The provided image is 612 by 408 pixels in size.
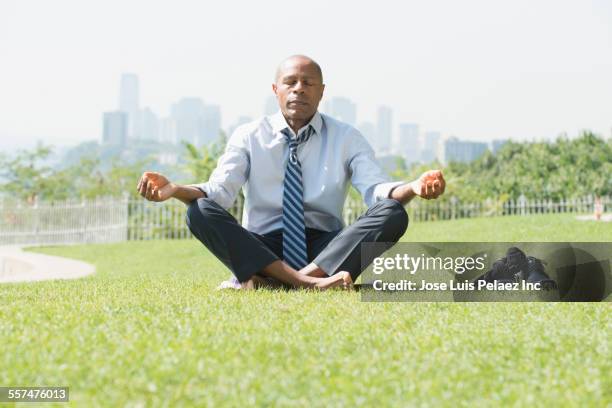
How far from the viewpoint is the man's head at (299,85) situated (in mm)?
4832

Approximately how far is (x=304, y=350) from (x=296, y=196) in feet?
6.81

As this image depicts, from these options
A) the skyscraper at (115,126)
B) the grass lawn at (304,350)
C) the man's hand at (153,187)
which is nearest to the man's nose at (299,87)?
the man's hand at (153,187)

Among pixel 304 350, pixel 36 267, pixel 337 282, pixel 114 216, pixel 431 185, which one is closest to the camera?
pixel 304 350

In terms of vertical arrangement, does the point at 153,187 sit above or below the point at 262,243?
above

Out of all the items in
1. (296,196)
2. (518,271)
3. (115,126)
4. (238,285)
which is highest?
(115,126)

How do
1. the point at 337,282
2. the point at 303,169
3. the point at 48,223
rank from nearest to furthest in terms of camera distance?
the point at 337,282 → the point at 303,169 → the point at 48,223

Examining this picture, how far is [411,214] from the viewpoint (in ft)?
69.2

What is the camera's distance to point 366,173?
492 centimetres

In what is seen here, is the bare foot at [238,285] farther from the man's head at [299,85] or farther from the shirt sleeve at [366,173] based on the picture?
the man's head at [299,85]

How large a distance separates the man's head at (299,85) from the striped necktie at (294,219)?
30cm

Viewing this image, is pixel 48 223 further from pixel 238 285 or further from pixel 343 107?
pixel 343 107

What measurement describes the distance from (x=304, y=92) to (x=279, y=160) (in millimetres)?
446

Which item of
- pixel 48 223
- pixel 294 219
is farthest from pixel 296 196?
pixel 48 223

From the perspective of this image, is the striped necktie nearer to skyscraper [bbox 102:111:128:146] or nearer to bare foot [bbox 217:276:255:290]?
bare foot [bbox 217:276:255:290]
